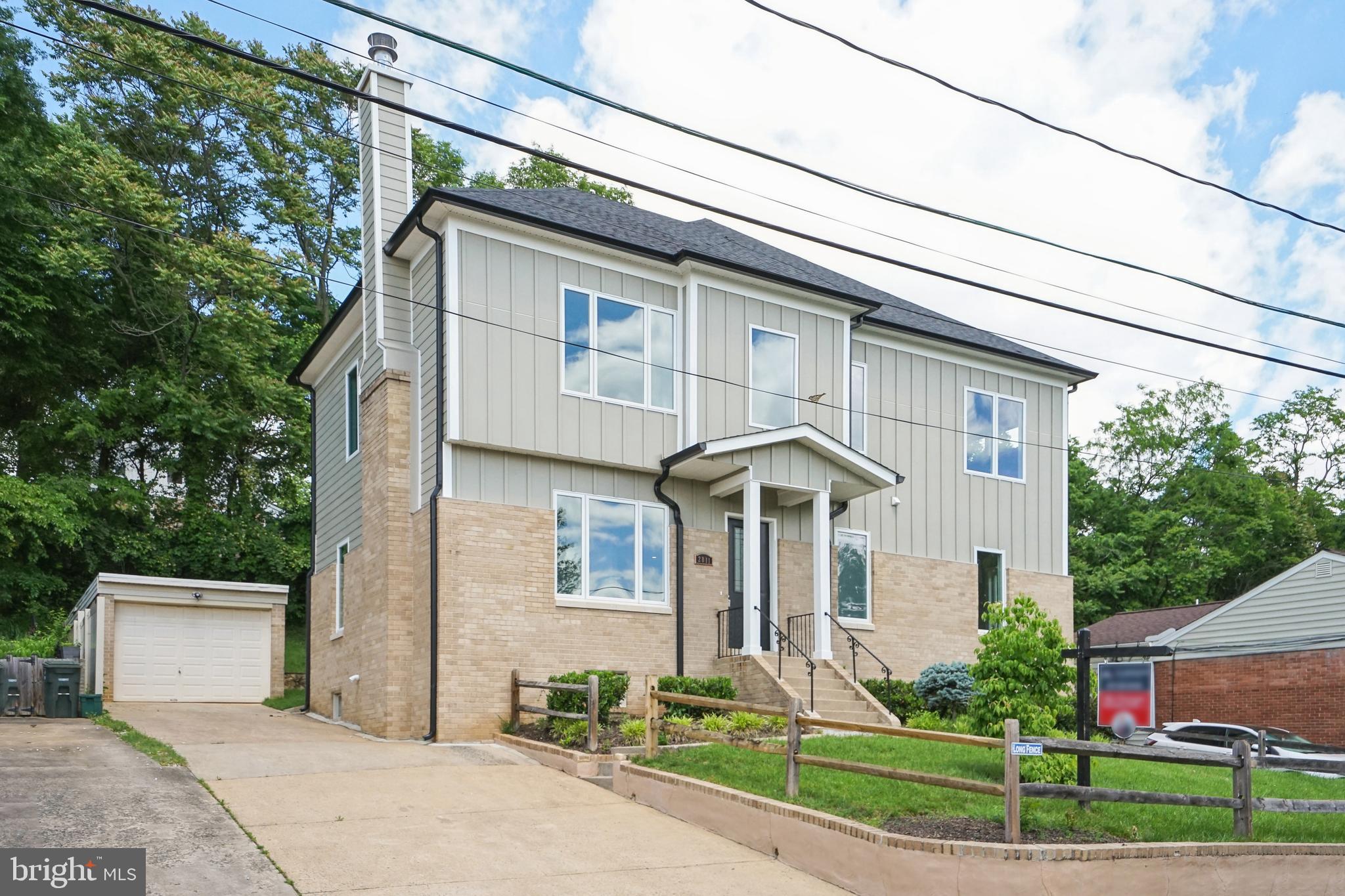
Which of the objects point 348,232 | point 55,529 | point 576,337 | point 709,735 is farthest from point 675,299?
point 348,232

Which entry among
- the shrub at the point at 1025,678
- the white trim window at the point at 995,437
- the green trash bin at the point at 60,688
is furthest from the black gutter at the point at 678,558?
the green trash bin at the point at 60,688

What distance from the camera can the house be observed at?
53.6 feet

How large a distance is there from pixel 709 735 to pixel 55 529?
2121 cm

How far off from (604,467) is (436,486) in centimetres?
262

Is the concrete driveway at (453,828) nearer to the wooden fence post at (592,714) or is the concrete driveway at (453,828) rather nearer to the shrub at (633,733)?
the wooden fence post at (592,714)

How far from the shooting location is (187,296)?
102ft

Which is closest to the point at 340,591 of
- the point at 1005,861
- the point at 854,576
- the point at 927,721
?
the point at 854,576

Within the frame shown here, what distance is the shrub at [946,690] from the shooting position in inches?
689

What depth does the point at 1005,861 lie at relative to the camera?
8.48 m

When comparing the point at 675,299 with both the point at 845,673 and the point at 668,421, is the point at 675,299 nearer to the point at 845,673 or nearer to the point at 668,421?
the point at 668,421

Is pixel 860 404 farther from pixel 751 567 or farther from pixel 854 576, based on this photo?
pixel 751 567

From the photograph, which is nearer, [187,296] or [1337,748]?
[1337,748]

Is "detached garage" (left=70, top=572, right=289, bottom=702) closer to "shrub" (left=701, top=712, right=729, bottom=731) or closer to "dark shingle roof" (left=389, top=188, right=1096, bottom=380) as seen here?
"dark shingle roof" (left=389, top=188, right=1096, bottom=380)

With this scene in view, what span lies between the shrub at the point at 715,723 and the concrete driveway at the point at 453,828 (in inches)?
81.2
